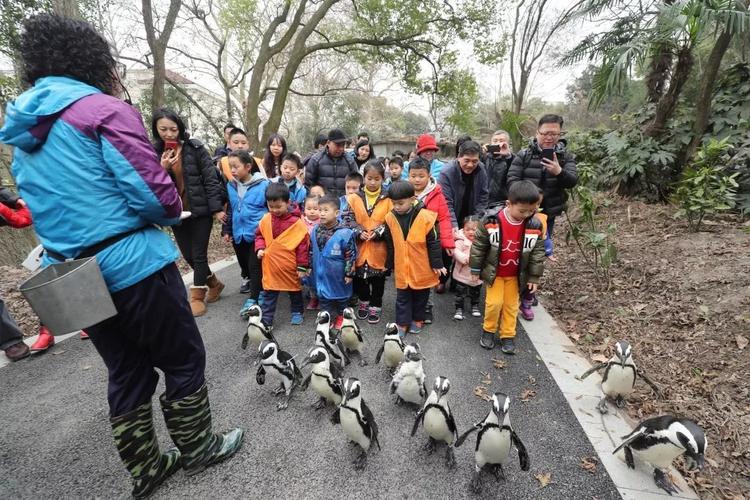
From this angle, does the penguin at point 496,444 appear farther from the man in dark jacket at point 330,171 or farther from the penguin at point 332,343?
the man in dark jacket at point 330,171

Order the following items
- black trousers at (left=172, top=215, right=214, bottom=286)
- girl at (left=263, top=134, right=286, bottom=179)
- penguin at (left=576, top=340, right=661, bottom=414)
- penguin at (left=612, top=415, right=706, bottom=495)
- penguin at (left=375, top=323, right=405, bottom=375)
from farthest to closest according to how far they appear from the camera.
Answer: girl at (left=263, top=134, right=286, bottom=179) < black trousers at (left=172, top=215, right=214, bottom=286) < penguin at (left=375, top=323, right=405, bottom=375) < penguin at (left=576, top=340, right=661, bottom=414) < penguin at (left=612, top=415, right=706, bottom=495)

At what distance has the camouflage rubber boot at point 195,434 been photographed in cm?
176

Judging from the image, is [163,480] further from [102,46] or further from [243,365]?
[102,46]

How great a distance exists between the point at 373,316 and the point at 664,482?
2.65m

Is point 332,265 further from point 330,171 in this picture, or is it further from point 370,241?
point 330,171

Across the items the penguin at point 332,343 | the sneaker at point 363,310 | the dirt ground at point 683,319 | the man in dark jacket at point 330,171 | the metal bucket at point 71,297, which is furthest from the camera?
the man in dark jacket at point 330,171

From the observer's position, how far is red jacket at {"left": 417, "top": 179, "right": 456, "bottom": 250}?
12.0ft

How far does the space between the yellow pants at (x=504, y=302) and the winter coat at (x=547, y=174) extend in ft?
4.13

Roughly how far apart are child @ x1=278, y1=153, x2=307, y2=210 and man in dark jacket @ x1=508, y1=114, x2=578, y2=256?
2.64m

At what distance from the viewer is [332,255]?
3588mm

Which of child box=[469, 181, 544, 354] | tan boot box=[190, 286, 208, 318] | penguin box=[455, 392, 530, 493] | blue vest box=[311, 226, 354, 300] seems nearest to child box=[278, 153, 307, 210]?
blue vest box=[311, 226, 354, 300]

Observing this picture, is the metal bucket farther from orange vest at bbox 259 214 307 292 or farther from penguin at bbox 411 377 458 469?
orange vest at bbox 259 214 307 292

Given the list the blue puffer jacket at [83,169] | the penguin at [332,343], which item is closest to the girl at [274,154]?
the penguin at [332,343]

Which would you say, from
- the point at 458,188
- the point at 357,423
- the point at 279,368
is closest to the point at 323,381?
the point at 279,368
